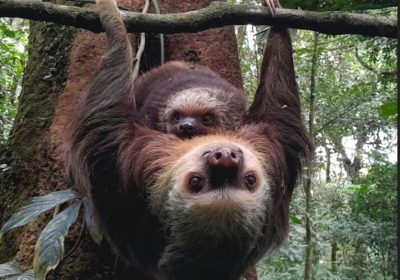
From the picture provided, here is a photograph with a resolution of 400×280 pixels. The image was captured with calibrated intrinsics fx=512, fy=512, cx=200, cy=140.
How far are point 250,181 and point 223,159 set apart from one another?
25cm

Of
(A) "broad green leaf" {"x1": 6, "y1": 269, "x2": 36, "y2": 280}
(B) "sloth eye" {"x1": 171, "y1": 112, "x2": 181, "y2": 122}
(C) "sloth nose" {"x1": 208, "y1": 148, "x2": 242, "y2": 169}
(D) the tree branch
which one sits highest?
(D) the tree branch

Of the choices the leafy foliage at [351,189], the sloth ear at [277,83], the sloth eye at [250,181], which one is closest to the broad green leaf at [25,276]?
the sloth eye at [250,181]

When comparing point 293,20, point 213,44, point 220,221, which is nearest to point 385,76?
point 213,44

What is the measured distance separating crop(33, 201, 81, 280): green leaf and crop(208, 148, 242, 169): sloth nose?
1004mm

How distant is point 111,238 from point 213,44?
6.67ft

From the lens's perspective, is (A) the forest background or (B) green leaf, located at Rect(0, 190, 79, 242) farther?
(A) the forest background

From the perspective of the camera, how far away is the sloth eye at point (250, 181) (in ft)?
8.04

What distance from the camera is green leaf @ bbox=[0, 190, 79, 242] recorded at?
108 inches

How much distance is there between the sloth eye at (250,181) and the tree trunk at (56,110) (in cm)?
160

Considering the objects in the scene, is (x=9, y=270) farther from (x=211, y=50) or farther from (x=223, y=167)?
(x=211, y=50)

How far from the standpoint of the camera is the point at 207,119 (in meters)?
3.28

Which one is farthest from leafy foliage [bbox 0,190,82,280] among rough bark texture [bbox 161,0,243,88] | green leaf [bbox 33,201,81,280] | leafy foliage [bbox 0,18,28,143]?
leafy foliage [bbox 0,18,28,143]

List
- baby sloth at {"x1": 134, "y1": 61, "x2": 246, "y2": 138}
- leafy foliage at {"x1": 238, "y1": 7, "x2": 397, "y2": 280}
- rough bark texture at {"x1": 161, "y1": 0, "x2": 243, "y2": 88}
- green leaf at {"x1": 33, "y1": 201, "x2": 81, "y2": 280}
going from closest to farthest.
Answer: green leaf at {"x1": 33, "y1": 201, "x2": 81, "y2": 280}, baby sloth at {"x1": 134, "y1": 61, "x2": 246, "y2": 138}, rough bark texture at {"x1": 161, "y1": 0, "x2": 243, "y2": 88}, leafy foliage at {"x1": 238, "y1": 7, "x2": 397, "y2": 280}

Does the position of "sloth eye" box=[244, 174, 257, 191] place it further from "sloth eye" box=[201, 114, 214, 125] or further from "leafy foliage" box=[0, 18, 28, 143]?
"leafy foliage" box=[0, 18, 28, 143]
